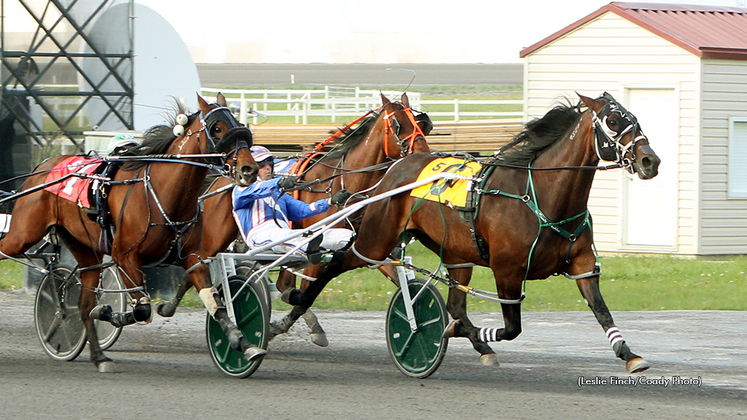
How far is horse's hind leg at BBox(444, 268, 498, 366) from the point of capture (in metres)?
7.41

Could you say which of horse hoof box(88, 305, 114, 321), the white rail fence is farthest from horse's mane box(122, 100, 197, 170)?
the white rail fence

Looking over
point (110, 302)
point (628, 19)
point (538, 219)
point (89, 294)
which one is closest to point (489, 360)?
point (538, 219)

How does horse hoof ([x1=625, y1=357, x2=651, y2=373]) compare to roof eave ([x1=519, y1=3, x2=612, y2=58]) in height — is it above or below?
below

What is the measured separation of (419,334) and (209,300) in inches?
62.6

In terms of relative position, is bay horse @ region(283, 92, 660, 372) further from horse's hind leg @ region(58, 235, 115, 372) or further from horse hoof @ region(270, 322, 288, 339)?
horse's hind leg @ region(58, 235, 115, 372)

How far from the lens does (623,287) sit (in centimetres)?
1240

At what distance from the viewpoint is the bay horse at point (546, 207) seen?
669 centimetres

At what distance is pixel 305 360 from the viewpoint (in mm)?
8273

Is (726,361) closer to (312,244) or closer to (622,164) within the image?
(622,164)

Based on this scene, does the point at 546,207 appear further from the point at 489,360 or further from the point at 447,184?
the point at 489,360

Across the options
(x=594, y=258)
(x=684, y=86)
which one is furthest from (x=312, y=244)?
(x=684, y=86)

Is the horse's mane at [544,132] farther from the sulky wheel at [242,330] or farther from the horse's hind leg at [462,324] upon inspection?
the sulky wheel at [242,330]

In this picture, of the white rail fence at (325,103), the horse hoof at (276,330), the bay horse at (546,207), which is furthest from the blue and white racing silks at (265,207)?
the white rail fence at (325,103)

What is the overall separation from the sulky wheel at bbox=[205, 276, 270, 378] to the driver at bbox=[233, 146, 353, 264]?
0.42 m
